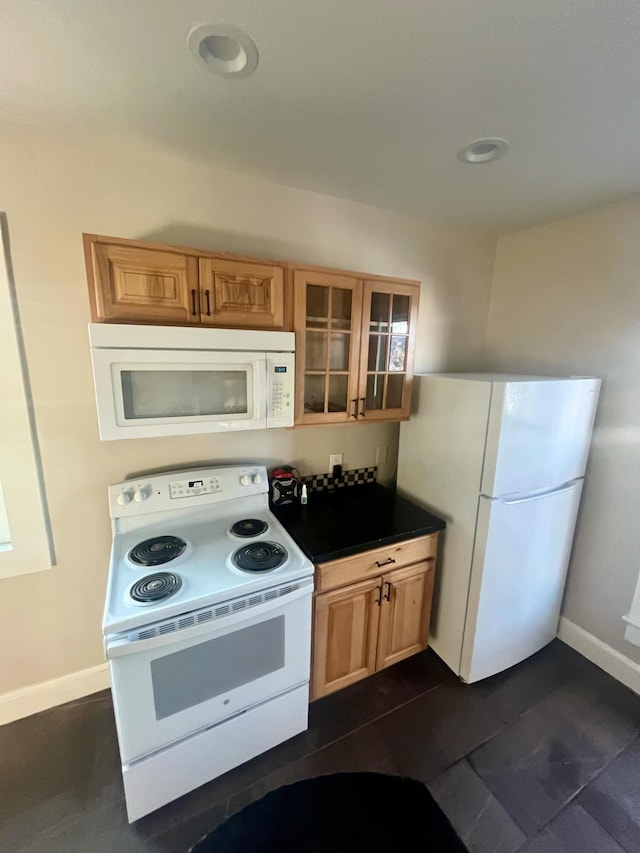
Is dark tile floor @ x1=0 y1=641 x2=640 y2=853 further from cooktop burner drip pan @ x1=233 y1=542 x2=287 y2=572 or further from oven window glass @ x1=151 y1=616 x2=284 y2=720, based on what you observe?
cooktop burner drip pan @ x1=233 y1=542 x2=287 y2=572

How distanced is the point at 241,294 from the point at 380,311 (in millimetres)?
707

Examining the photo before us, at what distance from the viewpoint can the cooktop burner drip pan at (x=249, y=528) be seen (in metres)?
1.71

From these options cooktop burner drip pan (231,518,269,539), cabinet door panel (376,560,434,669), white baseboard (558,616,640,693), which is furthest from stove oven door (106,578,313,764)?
white baseboard (558,616,640,693)

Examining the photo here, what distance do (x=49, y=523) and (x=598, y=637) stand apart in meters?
2.96

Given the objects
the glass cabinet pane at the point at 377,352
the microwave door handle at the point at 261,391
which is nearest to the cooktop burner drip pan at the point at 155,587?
the microwave door handle at the point at 261,391

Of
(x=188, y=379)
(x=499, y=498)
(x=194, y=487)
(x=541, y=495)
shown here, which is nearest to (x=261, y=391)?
(x=188, y=379)

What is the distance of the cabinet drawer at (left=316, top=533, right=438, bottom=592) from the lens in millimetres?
1618

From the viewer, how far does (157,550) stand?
5.07 feet

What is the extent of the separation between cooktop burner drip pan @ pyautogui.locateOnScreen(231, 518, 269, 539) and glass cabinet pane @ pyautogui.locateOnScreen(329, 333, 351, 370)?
845 millimetres

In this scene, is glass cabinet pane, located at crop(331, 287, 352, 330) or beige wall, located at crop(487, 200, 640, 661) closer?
glass cabinet pane, located at crop(331, 287, 352, 330)

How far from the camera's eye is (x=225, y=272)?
1.45 meters

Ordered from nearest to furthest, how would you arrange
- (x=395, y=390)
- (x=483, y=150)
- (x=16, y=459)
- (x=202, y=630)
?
(x=202, y=630) < (x=483, y=150) < (x=16, y=459) < (x=395, y=390)

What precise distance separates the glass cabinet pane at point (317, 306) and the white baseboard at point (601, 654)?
2.31m

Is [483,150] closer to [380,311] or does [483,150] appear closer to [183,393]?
[380,311]
